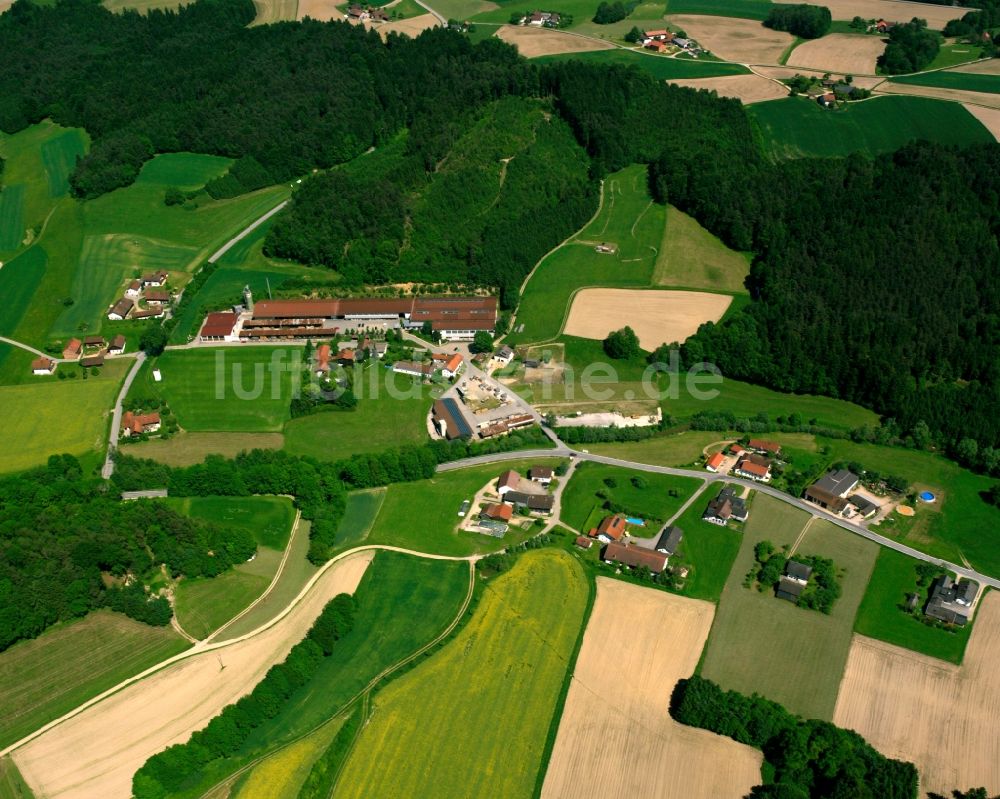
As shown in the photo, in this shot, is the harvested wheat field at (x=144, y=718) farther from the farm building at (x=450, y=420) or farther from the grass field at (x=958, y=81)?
the grass field at (x=958, y=81)

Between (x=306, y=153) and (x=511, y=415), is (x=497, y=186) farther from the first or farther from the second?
(x=511, y=415)

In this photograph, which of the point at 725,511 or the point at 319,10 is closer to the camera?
the point at 725,511

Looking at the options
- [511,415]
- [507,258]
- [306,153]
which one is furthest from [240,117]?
[511,415]

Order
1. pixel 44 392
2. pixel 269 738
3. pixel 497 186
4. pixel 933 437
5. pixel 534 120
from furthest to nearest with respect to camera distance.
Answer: pixel 534 120, pixel 497 186, pixel 44 392, pixel 933 437, pixel 269 738

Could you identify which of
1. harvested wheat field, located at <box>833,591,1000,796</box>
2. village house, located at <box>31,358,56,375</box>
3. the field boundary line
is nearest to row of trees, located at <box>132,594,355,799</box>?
the field boundary line

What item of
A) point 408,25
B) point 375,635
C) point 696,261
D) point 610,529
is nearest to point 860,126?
point 696,261

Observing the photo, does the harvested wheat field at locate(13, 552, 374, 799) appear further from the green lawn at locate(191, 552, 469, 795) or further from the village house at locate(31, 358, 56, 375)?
the village house at locate(31, 358, 56, 375)

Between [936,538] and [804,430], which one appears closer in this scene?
[936,538]

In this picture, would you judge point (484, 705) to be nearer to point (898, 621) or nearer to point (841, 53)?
point (898, 621)
